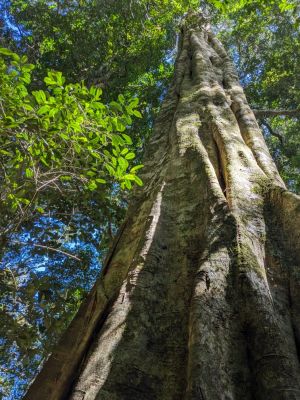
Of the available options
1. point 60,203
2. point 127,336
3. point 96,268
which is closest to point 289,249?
point 127,336

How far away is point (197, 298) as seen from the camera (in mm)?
1567

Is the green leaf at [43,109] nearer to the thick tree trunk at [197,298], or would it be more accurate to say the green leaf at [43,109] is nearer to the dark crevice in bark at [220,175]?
the thick tree trunk at [197,298]

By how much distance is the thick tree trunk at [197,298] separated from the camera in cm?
134

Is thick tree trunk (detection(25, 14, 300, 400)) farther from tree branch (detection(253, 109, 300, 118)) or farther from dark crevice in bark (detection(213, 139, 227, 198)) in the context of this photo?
tree branch (detection(253, 109, 300, 118))

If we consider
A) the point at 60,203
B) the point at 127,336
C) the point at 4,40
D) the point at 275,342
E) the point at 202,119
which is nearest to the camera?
the point at 275,342

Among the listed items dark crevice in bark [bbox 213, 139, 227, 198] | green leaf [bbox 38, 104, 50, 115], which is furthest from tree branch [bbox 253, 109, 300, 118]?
green leaf [bbox 38, 104, 50, 115]

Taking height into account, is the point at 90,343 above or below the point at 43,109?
below

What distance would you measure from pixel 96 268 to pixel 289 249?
4.26 m

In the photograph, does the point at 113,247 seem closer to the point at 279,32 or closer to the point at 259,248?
the point at 259,248

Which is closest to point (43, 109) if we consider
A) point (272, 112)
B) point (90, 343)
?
point (90, 343)

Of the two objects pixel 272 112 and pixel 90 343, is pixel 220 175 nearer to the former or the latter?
pixel 90 343

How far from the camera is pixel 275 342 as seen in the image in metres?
1.39

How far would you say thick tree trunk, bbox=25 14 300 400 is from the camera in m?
1.34

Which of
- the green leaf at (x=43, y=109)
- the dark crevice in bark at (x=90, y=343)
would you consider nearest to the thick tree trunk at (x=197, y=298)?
the dark crevice in bark at (x=90, y=343)
